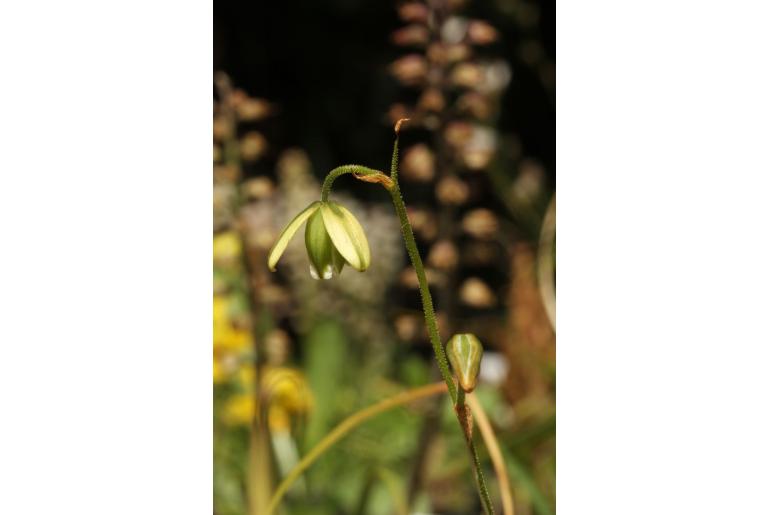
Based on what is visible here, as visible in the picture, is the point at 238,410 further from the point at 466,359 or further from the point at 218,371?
the point at 466,359

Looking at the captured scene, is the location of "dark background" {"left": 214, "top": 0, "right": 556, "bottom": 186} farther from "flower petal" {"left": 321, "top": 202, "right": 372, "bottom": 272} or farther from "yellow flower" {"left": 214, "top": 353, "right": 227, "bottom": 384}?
"flower petal" {"left": 321, "top": 202, "right": 372, "bottom": 272}

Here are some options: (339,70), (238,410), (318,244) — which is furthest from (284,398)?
(318,244)

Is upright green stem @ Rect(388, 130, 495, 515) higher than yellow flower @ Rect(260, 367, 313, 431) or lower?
higher

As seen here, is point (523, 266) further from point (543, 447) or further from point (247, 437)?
point (247, 437)

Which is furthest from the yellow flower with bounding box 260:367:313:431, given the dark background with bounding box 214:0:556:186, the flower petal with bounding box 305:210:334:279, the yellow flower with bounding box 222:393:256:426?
the flower petal with bounding box 305:210:334:279

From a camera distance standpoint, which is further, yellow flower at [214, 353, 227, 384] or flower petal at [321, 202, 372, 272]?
yellow flower at [214, 353, 227, 384]

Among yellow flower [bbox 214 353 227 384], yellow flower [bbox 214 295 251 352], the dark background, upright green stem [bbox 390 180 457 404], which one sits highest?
the dark background
